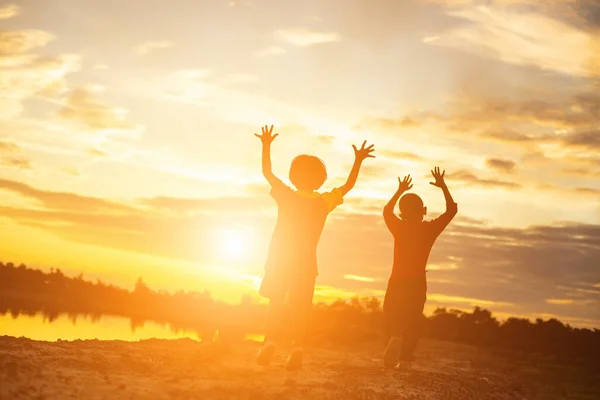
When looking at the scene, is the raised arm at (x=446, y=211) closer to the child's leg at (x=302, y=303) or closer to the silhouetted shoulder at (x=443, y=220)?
the silhouetted shoulder at (x=443, y=220)

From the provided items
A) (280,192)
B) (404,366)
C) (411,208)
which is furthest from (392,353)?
(280,192)

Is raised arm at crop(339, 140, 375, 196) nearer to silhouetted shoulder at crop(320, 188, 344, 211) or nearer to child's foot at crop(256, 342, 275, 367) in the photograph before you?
silhouetted shoulder at crop(320, 188, 344, 211)

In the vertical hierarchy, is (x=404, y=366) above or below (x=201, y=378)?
above

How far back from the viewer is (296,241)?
27.4 feet

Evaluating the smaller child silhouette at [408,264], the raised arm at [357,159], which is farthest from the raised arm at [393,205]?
the raised arm at [357,159]

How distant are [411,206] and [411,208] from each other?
0.04 m

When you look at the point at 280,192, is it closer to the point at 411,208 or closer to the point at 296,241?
the point at 296,241

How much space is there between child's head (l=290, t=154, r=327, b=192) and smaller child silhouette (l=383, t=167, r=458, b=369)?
88.9 inches

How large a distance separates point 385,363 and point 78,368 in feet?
16.4

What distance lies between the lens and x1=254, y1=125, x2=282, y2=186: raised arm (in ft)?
28.3

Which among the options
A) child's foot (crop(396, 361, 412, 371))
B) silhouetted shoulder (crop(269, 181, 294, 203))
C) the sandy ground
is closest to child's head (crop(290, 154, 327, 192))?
silhouetted shoulder (crop(269, 181, 294, 203))

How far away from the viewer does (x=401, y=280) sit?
10344 mm

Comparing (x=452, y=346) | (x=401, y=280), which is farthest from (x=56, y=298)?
(x=401, y=280)

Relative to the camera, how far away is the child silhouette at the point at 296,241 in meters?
8.27
